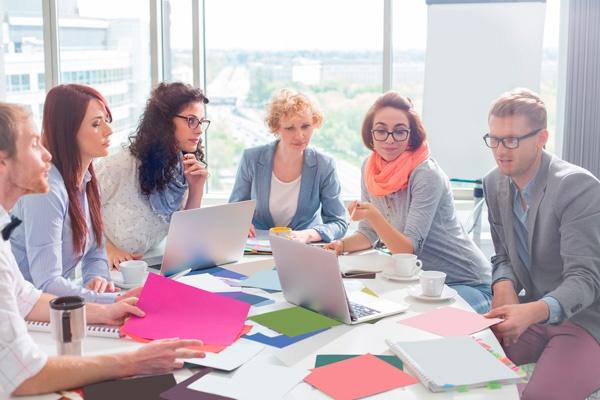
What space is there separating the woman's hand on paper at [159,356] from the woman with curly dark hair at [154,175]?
1.15m

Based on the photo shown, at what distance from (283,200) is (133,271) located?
4.07 feet

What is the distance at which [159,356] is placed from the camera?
5.19ft

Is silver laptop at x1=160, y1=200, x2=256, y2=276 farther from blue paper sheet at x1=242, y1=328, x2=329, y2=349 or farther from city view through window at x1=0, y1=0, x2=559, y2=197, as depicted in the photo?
city view through window at x1=0, y1=0, x2=559, y2=197

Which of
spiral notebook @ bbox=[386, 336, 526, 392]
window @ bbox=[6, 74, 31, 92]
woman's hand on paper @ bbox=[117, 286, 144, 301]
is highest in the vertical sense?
window @ bbox=[6, 74, 31, 92]

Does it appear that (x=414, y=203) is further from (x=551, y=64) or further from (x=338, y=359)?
(x=551, y=64)

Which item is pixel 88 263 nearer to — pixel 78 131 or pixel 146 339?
pixel 78 131

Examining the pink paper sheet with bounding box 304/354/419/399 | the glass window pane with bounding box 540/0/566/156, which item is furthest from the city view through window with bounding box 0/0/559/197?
the pink paper sheet with bounding box 304/354/419/399

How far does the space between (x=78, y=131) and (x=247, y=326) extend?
101 cm

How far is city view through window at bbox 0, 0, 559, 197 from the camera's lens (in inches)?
177

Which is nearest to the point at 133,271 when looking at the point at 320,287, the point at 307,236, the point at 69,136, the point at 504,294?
the point at 69,136

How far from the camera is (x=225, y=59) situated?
183 inches

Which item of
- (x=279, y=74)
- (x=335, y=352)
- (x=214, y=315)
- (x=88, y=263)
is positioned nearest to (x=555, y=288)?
(x=335, y=352)

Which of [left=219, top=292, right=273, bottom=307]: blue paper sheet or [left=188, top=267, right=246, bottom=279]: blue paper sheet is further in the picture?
[left=188, top=267, right=246, bottom=279]: blue paper sheet

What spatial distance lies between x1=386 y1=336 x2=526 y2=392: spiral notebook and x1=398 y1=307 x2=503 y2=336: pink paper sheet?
0.27ft
